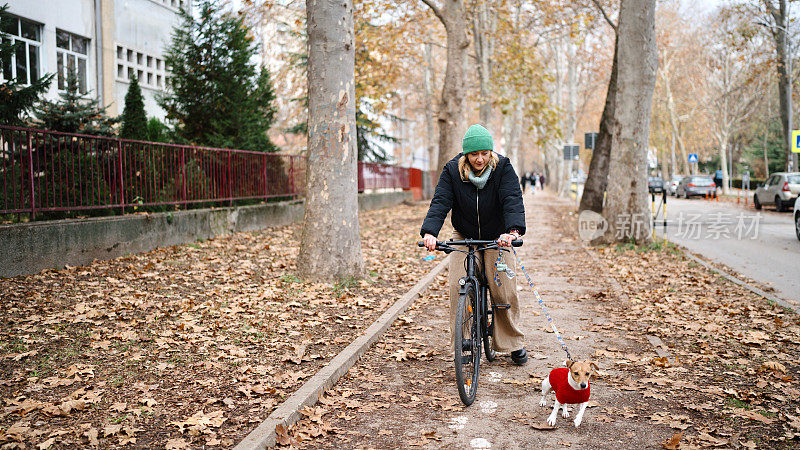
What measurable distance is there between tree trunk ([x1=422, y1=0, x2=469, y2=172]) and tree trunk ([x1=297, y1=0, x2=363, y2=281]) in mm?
12404

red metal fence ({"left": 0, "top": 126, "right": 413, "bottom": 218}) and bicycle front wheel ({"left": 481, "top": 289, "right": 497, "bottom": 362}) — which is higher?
red metal fence ({"left": 0, "top": 126, "right": 413, "bottom": 218})

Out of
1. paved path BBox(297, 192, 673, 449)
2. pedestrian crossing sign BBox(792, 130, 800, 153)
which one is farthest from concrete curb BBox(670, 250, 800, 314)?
pedestrian crossing sign BBox(792, 130, 800, 153)

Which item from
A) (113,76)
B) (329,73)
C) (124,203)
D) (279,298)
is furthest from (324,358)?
(113,76)

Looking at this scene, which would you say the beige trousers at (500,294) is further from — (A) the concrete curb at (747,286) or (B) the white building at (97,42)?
(B) the white building at (97,42)

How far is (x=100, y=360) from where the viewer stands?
19.4 feet

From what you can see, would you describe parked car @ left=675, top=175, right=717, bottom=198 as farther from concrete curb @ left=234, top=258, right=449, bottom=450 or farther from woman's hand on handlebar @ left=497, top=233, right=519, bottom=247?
woman's hand on handlebar @ left=497, top=233, right=519, bottom=247

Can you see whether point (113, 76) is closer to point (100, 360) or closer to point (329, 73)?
point (329, 73)

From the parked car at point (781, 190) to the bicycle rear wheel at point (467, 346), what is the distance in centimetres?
2780

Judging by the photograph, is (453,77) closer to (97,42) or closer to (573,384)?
(97,42)

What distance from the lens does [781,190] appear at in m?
29.6

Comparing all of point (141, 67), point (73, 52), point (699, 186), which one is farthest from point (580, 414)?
point (699, 186)

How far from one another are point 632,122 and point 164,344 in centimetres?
1193

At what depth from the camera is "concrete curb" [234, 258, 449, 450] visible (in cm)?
442

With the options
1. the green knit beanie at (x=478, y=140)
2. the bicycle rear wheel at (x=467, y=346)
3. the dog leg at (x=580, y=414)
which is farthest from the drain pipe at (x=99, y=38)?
the dog leg at (x=580, y=414)
